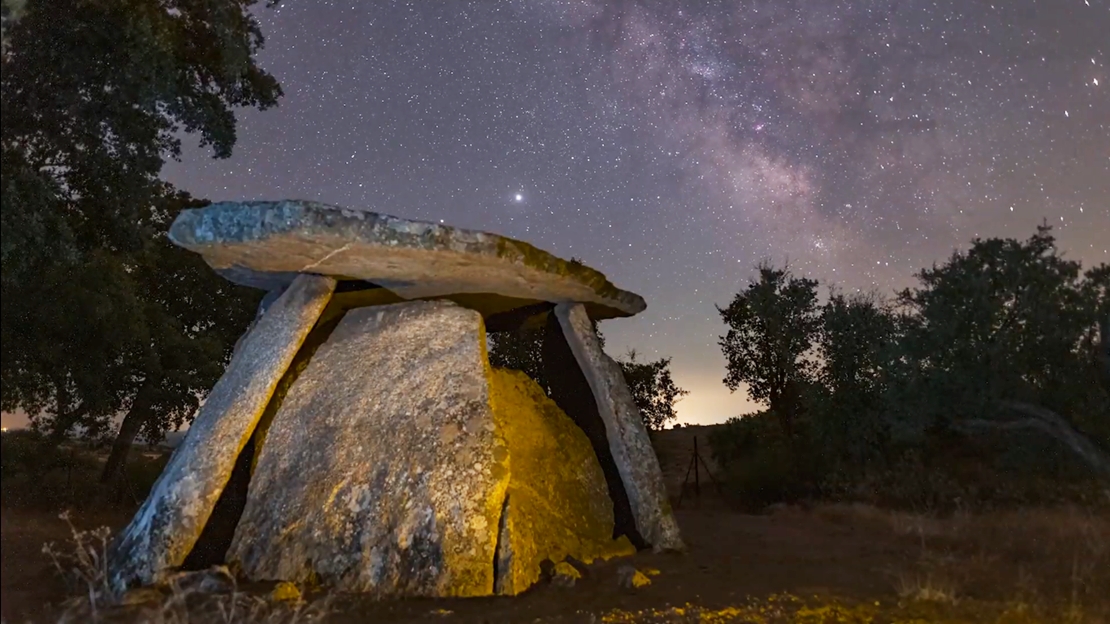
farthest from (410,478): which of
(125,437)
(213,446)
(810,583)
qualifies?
(125,437)

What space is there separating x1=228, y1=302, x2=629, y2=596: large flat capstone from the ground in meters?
0.46

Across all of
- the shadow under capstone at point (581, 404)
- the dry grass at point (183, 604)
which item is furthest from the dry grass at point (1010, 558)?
the dry grass at point (183, 604)

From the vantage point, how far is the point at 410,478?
22.6 ft

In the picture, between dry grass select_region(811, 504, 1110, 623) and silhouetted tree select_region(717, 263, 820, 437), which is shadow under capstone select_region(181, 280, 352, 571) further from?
silhouetted tree select_region(717, 263, 820, 437)

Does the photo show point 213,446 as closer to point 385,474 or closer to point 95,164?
point 385,474

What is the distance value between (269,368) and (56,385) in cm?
608

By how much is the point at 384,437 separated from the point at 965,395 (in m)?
11.2

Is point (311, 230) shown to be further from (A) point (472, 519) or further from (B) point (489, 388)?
(A) point (472, 519)

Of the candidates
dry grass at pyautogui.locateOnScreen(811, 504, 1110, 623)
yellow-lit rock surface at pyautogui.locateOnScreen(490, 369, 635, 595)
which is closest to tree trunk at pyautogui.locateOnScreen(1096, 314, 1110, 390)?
dry grass at pyautogui.locateOnScreen(811, 504, 1110, 623)

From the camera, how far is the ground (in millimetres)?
5699

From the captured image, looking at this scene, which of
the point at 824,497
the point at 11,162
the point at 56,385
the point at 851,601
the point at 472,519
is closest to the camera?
the point at 851,601

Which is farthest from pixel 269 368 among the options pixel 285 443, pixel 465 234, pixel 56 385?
pixel 56 385

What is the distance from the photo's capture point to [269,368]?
24.0ft

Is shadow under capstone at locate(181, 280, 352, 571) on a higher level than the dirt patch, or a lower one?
higher
